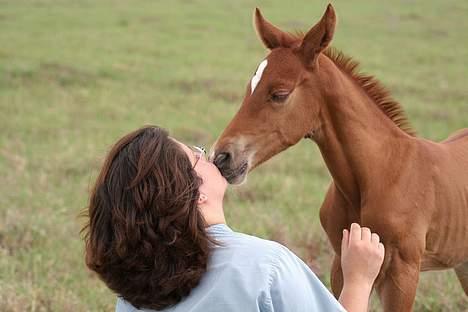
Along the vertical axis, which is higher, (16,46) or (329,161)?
(329,161)

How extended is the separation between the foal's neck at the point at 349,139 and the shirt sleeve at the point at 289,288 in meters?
1.49


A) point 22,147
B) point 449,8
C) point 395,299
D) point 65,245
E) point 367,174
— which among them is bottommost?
point 449,8

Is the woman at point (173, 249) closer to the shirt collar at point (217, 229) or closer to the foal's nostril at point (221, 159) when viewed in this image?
the shirt collar at point (217, 229)

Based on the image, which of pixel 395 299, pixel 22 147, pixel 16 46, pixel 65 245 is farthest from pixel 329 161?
pixel 16 46

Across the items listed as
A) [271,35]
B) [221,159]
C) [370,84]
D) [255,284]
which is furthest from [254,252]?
[370,84]

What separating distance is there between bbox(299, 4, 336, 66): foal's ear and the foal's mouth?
0.50m

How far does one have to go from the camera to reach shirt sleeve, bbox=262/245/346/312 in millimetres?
1957

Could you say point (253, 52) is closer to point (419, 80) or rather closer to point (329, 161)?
point (419, 80)

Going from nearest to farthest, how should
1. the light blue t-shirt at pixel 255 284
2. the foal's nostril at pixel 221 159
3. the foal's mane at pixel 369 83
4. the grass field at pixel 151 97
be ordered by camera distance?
the light blue t-shirt at pixel 255 284 < the foal's nostril at pixel 221 159 < the foal's mane at pixel 369 83 < the grass field at pixel 151 97

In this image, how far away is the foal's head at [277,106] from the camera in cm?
330

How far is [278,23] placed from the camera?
16797 mm

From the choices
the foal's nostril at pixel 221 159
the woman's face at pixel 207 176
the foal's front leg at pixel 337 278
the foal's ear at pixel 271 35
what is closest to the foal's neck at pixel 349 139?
the foal's ear at pixel 271 35

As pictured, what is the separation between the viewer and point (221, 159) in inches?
129

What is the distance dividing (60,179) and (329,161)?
3904 millimetres
